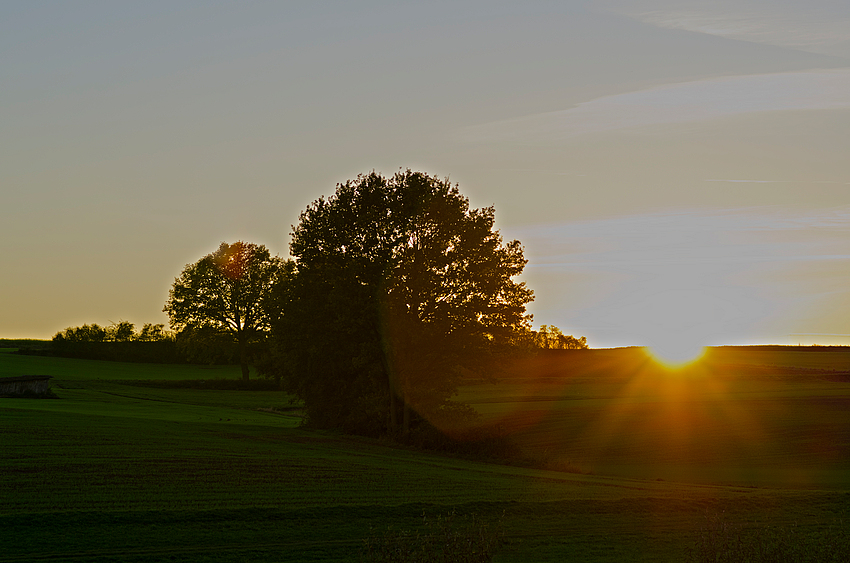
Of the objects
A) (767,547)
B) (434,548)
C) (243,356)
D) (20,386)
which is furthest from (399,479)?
(243,356)

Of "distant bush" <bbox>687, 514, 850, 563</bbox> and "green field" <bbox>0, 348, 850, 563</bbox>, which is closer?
"distant bush" <bbox>687, 514, 850, 563</bbox>

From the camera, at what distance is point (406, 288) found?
39.5 m

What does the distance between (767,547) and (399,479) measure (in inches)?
472

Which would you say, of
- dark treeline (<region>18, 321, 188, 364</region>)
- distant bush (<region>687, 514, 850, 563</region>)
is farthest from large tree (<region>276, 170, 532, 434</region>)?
dark treeline (<region>18, 321, 188, 364</region>)

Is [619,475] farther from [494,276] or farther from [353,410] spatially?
[353,410]

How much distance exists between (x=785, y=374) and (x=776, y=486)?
56992 mm

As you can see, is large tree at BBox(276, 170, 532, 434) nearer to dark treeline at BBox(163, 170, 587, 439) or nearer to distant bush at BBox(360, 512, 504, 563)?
dark treeline at BBox(163, 170, 587, 439)

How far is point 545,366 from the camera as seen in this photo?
89812 mm

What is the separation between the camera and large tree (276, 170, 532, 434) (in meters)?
39.6

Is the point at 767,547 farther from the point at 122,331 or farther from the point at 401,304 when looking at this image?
the point at 122,331

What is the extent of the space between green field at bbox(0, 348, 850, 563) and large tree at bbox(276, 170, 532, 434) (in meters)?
4.12

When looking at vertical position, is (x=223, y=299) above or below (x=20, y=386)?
above

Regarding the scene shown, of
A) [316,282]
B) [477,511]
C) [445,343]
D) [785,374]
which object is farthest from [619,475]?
[785,374]

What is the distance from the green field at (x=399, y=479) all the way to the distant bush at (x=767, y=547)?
2.55 ft
